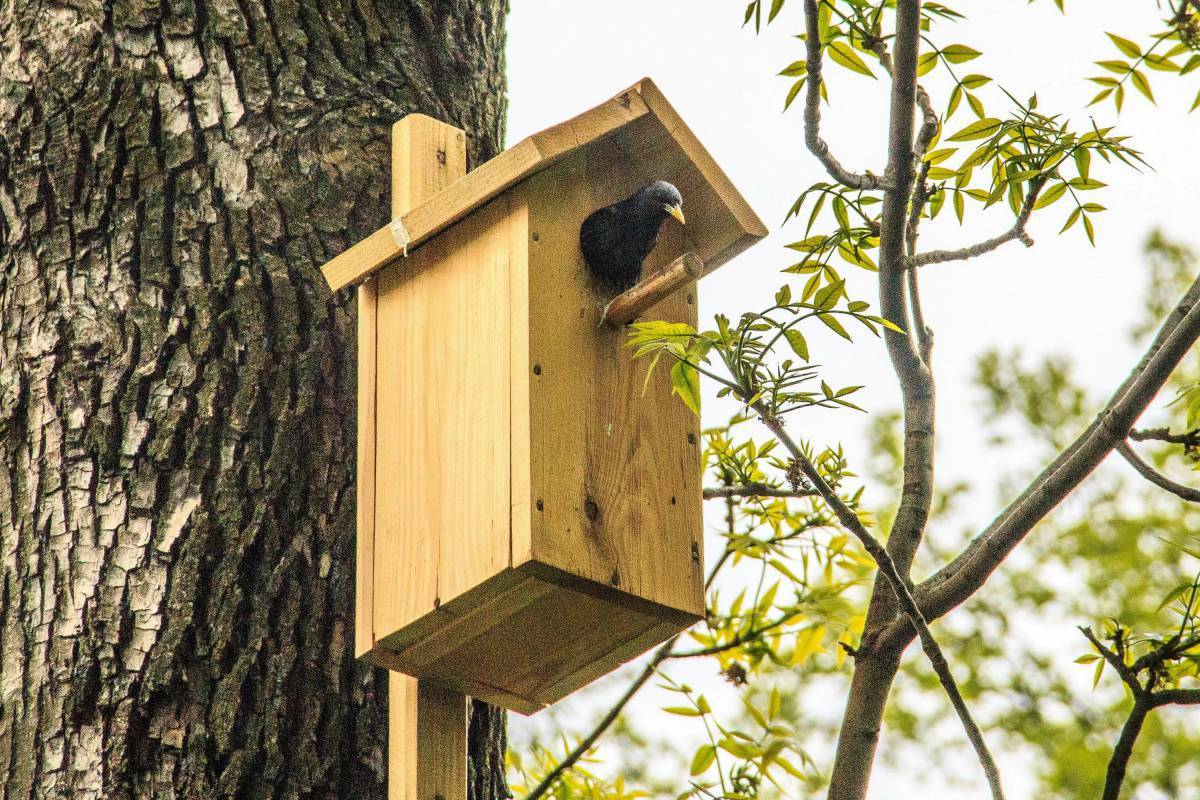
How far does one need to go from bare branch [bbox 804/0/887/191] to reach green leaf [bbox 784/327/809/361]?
525 mm

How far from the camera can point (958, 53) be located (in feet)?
7.63

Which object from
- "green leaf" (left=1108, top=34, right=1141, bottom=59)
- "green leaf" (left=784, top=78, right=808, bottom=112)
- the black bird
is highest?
"green leaf" (left=784, top=78, right=808, bottom=112)

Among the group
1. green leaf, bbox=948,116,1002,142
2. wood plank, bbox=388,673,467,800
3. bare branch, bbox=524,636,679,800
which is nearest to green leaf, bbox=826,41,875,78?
green leaf, bbox=948,116,1002,142

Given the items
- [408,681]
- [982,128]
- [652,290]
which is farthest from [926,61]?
[408,681]

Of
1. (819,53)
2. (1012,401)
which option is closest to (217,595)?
(819,53)

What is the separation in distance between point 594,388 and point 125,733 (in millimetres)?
850

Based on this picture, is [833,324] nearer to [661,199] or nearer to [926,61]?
[661,199]

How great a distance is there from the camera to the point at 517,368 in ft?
6.62

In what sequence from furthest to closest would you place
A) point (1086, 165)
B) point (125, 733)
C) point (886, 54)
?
point (886, 54) → point (1086, 165) → point (125, 733)

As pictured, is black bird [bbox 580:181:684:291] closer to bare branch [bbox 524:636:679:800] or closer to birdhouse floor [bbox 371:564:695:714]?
birdhouse floor [bbox 371:564:695:714]

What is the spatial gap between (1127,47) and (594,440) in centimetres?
100

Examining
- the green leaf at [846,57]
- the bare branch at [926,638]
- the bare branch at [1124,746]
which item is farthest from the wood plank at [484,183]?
the bare branch at [1124,746]

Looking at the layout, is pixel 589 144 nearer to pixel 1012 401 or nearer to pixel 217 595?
pixel 217 595

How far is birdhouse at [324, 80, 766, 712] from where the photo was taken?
77.8 inches
